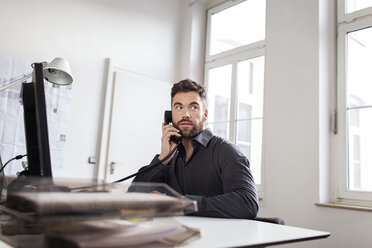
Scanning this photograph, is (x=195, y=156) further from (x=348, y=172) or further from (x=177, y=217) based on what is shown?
(x=348, y=172)

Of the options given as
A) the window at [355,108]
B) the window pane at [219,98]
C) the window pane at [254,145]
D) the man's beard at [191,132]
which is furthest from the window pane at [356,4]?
the man's beard at [191,132]

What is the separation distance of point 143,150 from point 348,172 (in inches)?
78.8

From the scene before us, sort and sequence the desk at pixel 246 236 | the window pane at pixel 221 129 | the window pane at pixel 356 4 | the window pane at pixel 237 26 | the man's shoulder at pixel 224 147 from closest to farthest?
the desk at pixel 246 236, the man's shoulder at pixel 224 147, the window pane at pixel 356 4, the window pane at pixel 237 26, the window pane at pixel 221 129

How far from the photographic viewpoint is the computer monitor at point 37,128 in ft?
2.37

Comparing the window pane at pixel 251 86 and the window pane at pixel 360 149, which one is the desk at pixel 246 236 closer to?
the window pane at pixel 360 149

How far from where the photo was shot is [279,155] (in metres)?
2.84

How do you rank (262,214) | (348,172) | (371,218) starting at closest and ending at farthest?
(371,218) < (348,172) < (262,214)

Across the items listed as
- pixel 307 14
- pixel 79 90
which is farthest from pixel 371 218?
pixel 79 90

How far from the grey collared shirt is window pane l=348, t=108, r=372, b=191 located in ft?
4.42

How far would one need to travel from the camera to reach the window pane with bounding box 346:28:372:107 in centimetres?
254

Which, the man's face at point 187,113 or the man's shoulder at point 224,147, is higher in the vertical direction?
the man's face at point 187,113

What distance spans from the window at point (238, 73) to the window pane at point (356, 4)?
849mm

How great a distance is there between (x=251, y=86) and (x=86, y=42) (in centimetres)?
Result: 176

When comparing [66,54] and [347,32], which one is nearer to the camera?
[347,32]
